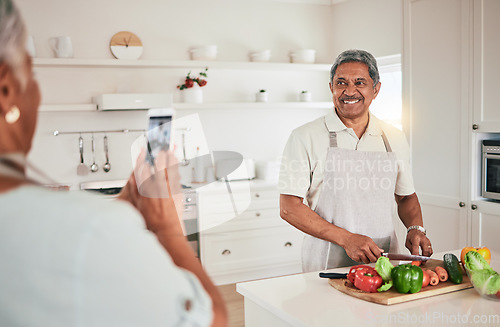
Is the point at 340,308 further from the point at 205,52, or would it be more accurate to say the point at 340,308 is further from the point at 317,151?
the point at 205,52

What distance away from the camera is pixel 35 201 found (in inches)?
→ 18.8

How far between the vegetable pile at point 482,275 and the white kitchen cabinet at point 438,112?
1.85 meters

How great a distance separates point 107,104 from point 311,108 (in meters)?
2.19

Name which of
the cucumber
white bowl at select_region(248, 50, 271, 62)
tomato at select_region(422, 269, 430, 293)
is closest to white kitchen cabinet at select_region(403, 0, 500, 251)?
white bowl at select_region(248, 50, 271, 62)

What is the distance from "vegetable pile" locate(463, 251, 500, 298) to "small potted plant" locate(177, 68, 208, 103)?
10.9 ft

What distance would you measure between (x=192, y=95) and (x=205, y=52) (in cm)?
41

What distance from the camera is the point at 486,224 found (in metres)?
3.18

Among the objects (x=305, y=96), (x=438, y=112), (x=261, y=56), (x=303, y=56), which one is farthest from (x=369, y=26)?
(x=438, y=112)

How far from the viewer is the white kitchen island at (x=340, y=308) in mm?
1414

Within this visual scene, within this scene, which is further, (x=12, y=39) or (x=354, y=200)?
(x=354, y=200)

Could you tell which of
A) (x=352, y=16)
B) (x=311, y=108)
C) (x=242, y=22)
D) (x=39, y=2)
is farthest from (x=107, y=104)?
(x=352, y=16)

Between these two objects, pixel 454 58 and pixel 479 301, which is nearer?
pixel 479 301

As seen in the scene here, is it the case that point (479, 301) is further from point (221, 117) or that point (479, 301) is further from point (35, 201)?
point (221, 117)

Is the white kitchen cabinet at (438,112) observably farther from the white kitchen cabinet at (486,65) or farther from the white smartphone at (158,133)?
the white smartphone at (158,133)
